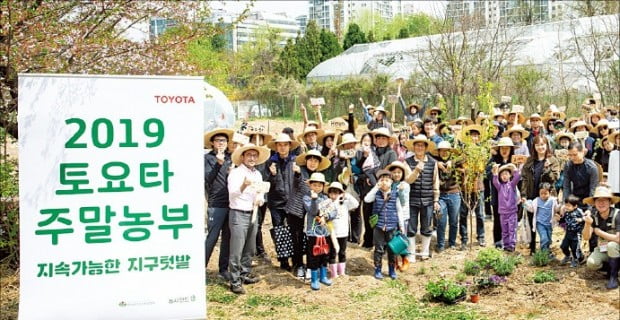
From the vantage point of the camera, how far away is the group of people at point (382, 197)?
7.18 meters

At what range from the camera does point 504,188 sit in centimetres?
828

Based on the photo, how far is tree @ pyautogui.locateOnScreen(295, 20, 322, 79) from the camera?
40353mm

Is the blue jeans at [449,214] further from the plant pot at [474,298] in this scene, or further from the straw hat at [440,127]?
the straw hat at [440,127]

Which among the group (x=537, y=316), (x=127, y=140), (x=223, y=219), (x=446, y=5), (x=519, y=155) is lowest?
(x=537, y=316)

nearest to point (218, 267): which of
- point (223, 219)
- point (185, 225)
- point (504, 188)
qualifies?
point (223, 219)

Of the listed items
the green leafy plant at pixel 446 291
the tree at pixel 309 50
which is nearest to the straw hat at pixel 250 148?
the green leafy plant at pixel 446 291

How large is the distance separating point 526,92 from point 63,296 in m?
18.4

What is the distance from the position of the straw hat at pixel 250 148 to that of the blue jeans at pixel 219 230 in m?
0.67

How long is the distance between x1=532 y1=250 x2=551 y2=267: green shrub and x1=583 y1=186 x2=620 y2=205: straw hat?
0.84 metres

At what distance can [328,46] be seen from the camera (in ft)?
139

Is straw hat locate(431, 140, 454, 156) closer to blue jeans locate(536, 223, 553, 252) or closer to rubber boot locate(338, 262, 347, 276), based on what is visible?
blue jeans locate(536, 223, 553, 252)

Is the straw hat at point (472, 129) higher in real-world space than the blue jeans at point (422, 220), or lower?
higher

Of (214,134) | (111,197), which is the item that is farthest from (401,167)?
(111,197)

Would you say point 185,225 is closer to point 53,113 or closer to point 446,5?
point 53,113
